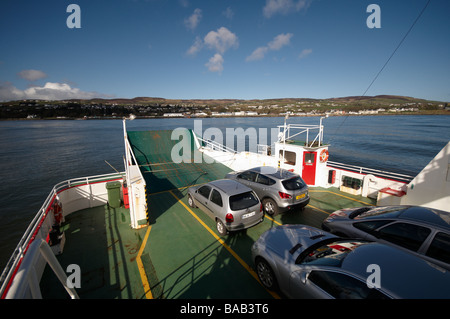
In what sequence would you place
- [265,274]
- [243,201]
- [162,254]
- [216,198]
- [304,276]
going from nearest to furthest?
[304,276] < [265,274] < [162,254] < [243,201] < [216,198]

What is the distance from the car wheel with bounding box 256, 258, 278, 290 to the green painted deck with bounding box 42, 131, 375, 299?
0.21 meters

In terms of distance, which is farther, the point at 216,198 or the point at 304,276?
the point at 216,198

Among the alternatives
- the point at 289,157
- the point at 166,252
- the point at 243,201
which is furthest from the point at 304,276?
the point at 289,157

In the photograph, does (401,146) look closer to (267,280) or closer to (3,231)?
(267,280)

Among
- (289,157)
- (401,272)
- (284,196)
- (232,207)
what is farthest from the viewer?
(289,157)

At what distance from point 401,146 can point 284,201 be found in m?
53.2

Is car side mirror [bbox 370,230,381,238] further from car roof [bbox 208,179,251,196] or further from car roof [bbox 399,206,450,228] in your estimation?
car roof [bbox 208,179,251,196]

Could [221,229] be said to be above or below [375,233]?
below

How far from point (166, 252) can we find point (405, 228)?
618cm

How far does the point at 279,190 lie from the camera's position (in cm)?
739

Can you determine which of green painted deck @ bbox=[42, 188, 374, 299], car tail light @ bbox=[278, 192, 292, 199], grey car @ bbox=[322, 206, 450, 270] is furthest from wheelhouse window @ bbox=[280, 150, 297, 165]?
grey car @ bbox=[322, 206, 450, 270]

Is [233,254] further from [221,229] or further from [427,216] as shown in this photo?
[427,216]

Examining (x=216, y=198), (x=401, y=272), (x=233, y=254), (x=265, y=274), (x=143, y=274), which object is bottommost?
(x=143, y=274)
